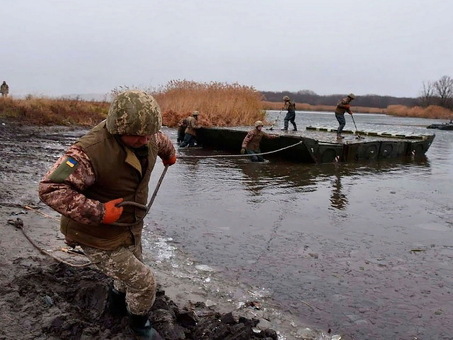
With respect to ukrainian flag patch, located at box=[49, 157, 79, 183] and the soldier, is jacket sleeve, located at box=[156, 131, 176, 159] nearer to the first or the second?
the soldier

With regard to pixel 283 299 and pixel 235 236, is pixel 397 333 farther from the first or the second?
pixel 235 236

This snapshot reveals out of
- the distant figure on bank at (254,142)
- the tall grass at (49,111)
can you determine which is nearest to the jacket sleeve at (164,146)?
the distant figure on bank at (254,142)

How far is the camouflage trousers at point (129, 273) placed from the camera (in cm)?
330

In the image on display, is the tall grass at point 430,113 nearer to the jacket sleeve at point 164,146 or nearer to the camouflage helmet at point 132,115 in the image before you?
the jacket sleeve at point 164,146

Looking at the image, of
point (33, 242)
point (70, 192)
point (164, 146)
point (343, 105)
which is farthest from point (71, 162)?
point (343, 105)

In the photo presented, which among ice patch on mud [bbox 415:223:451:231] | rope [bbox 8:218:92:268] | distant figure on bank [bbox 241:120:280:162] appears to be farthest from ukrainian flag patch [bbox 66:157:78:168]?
distant figure on bank [bbox 241:120:280:162]

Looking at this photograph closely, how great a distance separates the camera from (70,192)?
9.53ft

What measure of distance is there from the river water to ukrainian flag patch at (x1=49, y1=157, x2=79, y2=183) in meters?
2.79

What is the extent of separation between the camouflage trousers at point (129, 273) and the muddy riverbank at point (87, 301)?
11.8 inches

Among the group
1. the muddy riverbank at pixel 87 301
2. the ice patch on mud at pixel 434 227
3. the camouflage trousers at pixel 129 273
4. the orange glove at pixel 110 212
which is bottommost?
the ice patch on mud at pixel 434 227

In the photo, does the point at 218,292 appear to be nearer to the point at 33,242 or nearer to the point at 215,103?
the point at 33,242

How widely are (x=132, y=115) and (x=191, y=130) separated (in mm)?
16705

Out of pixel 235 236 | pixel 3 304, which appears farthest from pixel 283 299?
pixel 3 304

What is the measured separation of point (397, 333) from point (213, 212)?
475cm
